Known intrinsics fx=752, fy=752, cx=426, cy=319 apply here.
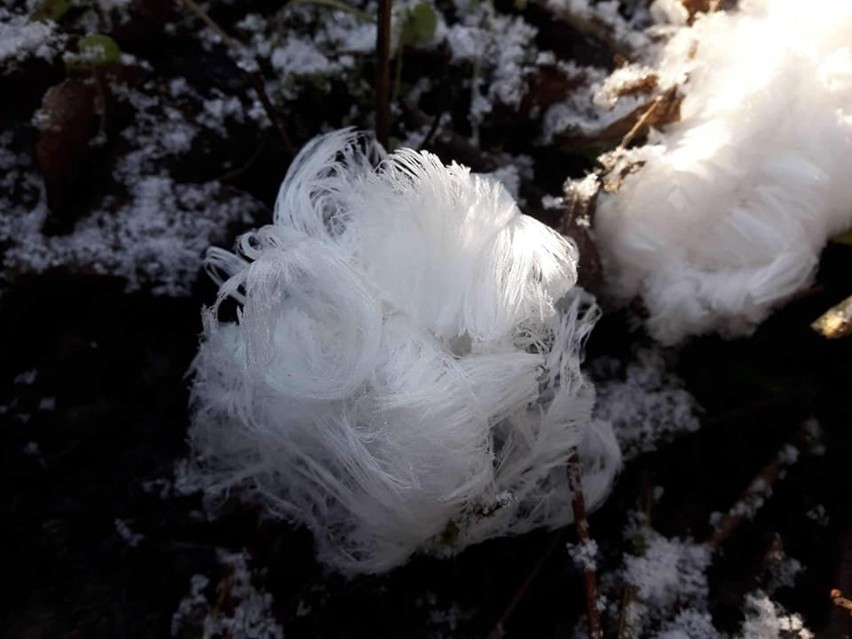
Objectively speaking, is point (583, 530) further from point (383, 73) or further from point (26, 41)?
point (26, 41)

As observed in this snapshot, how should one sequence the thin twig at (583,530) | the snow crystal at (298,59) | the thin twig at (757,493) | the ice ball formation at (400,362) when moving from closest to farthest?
the ice ball formation at (400,362) → the thin twig at (583,530) → the thin twig at (757,493) → the snow crystal at (298,59)

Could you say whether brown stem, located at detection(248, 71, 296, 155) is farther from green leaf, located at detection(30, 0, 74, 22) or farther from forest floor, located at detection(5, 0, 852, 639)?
green leaf, located at detection(30, 0, 74, 22)

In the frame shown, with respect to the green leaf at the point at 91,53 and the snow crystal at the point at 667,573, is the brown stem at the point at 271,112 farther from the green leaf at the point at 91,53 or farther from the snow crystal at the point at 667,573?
the snow crystal at the point at 667,573

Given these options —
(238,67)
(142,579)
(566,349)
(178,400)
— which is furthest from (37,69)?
(566,349)

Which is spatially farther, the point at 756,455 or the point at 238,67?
Answer: the point at 238,67

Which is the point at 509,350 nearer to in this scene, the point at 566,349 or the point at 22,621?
the point at 566,349

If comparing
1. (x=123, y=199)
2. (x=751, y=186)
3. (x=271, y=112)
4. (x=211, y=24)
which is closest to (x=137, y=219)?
(x=123, y=199)

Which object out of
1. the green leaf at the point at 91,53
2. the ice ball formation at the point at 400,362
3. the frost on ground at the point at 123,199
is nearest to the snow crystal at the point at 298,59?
the frost on ground at the point at 123,199

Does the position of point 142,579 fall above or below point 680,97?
below
